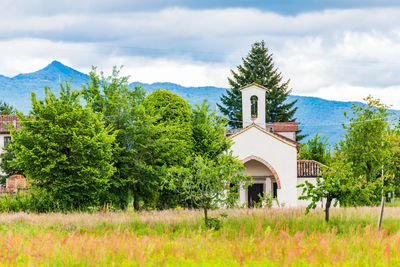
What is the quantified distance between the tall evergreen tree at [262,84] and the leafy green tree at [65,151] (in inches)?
1853

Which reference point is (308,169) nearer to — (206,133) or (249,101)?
(249,101)

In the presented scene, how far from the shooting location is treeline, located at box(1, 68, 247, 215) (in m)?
20.5

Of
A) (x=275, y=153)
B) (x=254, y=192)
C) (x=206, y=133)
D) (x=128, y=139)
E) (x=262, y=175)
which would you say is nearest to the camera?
(x=128, y=139)

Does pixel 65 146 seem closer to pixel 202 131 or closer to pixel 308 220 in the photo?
pixel 202 131

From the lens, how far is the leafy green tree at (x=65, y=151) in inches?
799

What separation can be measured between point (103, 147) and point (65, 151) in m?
1.70

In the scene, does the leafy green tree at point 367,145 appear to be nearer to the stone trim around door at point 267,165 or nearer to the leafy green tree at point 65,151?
the stone trim around door at point 267,165

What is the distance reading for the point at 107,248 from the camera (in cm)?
880

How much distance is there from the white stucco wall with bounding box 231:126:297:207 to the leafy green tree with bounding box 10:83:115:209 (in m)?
14.8

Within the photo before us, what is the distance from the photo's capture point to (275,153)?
113ft

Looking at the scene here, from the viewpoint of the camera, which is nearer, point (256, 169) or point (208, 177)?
point (208, 177)

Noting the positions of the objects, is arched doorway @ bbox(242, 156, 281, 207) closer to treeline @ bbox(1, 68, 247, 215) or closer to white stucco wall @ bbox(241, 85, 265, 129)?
white stucco wall @ bbox(241, 85, 265, 129)

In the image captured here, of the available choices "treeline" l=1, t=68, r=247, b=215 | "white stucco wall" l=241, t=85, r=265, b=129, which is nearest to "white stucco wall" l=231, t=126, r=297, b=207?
"white stucco wall" l=241, t=85, r=265, b=129

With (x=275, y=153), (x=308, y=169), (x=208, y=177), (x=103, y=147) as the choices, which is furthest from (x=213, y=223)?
(x=308, y=169)
